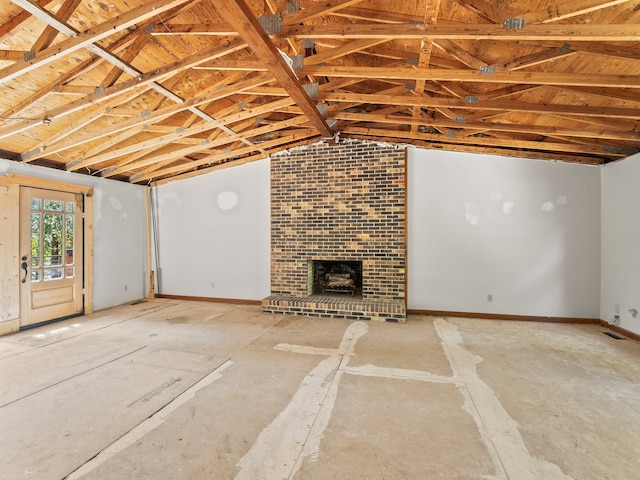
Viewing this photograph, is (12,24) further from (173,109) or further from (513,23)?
(513,23)

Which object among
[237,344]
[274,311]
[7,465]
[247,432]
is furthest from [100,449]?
[274,311]

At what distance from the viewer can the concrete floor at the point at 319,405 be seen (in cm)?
184

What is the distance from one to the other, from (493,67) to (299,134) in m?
3.18

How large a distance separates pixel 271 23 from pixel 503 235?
15.2ft

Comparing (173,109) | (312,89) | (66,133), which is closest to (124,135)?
(66,133)

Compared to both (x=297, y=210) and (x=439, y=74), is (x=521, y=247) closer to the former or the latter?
(x=439, y=74)

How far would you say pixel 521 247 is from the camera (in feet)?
16.2

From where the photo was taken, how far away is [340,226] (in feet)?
18.2

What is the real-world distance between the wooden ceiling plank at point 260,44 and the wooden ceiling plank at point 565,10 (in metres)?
1.87

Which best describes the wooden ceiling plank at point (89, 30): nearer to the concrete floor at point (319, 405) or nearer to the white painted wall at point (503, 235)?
the concrete floor at point (319, 405)

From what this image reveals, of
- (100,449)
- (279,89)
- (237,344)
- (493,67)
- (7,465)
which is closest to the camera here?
(7,465)

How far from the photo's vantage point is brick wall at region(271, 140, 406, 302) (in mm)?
5289

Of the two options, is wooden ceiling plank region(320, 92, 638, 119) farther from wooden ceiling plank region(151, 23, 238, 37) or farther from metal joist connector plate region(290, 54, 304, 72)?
wooden ceiling plank region(151, 23, 238, 37)

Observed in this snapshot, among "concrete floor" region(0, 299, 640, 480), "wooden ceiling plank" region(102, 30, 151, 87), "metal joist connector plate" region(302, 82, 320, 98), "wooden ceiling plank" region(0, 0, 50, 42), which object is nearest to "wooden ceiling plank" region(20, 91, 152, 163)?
"wooden ceiling plank" region(102, 30, 151, 87)
